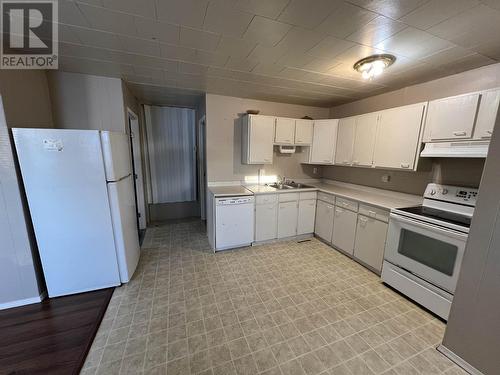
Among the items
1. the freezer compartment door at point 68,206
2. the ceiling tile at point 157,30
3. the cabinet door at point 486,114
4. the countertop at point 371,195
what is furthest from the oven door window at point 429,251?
the freezer compartment door at point 68,206

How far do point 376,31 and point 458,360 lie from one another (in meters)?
2.61

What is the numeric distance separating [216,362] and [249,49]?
2667 millimetres

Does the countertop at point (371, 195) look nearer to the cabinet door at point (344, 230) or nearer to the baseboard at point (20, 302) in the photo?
the cabinet door at point (344, 230)

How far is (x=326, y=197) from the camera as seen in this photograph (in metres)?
3.30

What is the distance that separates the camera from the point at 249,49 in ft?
6.20

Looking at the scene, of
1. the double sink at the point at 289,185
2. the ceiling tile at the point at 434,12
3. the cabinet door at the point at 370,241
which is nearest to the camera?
the ceiling tile at the point at 434,12

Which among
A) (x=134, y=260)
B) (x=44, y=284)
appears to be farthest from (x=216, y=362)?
(x=44, y=284)

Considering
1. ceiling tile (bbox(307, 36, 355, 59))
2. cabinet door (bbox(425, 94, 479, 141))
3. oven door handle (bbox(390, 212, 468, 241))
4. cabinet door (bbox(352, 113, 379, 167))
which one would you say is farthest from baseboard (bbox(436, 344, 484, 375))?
ceiling tile (bbox(307, 36, 355, 59))

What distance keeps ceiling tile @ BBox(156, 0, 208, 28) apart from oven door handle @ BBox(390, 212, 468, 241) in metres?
2.65

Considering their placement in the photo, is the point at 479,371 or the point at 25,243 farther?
the point at 25,243

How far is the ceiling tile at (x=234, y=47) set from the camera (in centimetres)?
175

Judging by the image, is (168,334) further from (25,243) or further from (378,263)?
(378,263)

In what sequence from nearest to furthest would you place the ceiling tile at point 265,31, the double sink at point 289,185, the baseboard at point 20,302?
the ceiling tile at point 265,31 → the baseboard at point 20,302 → the double sink at point 289,185

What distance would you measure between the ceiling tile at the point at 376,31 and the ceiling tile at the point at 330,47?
0.09 metres
